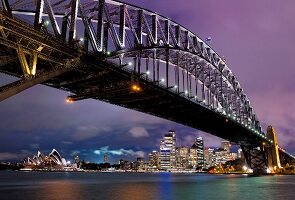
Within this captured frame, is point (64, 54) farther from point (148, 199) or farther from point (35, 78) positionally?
point (148, 199)

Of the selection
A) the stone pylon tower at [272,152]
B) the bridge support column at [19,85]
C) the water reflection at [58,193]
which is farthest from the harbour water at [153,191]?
the stone pylon tower at [272,152]

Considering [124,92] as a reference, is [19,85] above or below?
below

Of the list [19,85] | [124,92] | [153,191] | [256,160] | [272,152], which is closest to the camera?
[19,85]

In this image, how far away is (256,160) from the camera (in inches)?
4621

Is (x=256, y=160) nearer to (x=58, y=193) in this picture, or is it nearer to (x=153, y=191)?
(x=153, y=191)

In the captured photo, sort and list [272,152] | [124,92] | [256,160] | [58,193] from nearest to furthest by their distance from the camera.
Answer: [124,92], [58,193], [272,152], [256,160]

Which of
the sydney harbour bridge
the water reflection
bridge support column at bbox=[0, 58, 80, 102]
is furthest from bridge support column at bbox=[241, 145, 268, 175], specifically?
bridge support column at bbox=[0, 58, 80, 102]

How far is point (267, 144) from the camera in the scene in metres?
112

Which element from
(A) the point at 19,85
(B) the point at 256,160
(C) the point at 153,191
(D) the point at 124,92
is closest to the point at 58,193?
(C) the point at 153,191

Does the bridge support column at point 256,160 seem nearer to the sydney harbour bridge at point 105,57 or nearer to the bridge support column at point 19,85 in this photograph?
the sydney harbour bridge at point 105,57

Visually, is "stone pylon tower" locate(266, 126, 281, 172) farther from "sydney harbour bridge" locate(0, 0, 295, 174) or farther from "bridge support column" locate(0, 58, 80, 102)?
"bridge support column" locate(0, 58, 80, 102)

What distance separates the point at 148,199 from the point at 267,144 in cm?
8168

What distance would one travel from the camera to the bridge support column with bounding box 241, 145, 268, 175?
11425 centimetres

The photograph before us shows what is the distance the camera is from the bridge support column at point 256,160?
114 m
